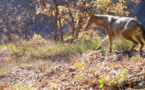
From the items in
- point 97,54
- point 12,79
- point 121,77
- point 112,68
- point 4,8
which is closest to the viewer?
point 121,77

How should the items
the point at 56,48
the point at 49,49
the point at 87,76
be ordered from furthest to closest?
1. the point at 49,49
2. the point at 56,48
3. the point at 87,76

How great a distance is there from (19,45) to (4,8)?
1487cm

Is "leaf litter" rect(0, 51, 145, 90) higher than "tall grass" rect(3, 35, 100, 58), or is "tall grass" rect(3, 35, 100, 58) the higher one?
"leaf litter" rect(0, 51, 145, 90)

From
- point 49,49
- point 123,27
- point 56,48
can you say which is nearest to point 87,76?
point 123,27

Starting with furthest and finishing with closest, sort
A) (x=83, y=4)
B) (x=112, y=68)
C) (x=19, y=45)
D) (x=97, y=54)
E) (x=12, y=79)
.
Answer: (x=83, y=4) → (x=19, y=45) → (x=97, y=54) → (x=12, y=79) → (x=112, y=68)

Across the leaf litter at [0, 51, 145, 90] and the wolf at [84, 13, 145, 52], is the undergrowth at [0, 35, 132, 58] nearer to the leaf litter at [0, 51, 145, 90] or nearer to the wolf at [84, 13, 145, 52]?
the wolf at [84, 13, 145, 52]

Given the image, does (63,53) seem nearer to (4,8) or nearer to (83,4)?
(83,4)

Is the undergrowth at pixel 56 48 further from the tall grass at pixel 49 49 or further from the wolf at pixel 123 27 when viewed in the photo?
the wolf at pixel 123 27

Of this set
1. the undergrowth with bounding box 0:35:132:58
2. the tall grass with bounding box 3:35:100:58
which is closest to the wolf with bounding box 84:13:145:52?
the undergrowth with bounding box 0:35:132:58

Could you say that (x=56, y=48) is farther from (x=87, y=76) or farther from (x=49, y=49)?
(x=87, y=76)

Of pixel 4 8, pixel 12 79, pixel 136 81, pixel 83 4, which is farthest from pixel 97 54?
pixel 4 8

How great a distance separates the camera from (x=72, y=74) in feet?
22.6

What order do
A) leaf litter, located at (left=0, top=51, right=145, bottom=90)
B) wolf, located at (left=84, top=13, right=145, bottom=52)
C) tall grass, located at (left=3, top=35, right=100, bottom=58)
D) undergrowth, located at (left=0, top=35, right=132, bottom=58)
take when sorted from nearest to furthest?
leaf litter, located at (left=0, top=51, right=145, bottom=90), wolf, located at (left=84, top=13, right=145, bottom=52), undergrowth, located at (left=0, top=35, right=132, bottom=58), tall grass, located at (left=3, top=35, right=100, bottom=58)

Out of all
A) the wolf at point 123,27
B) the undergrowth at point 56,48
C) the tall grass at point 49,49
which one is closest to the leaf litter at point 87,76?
the wolf at point 123,27
